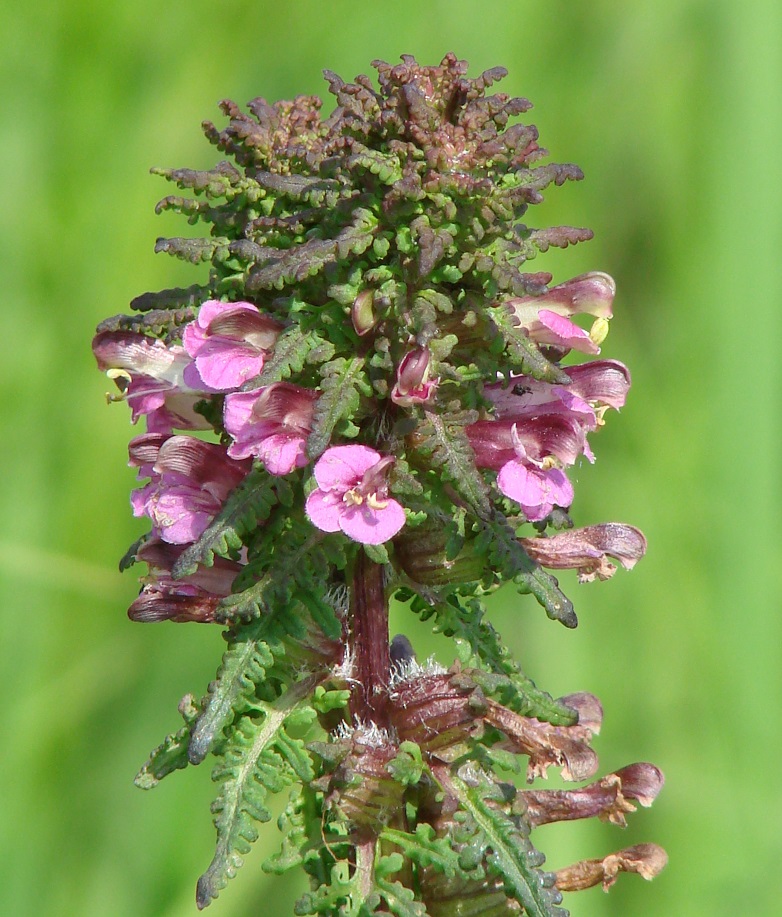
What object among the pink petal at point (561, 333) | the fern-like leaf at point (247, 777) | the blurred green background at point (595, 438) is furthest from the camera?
the blurred green background at point (595, 438)

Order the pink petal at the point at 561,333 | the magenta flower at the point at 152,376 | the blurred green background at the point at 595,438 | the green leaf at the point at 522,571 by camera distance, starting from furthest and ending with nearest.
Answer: the blurred green background at the point at 595,438 < the magenta flower at the point at 152,376 < the pink petal at the point at 561,333 < the green leaf at the point at 522,571

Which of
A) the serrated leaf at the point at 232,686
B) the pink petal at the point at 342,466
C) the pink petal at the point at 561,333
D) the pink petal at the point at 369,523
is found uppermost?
the pink petal at the point at 561,333

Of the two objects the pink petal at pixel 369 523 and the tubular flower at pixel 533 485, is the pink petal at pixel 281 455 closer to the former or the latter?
the pink petal at pixel 369 523

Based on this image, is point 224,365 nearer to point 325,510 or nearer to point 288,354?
point 288,354

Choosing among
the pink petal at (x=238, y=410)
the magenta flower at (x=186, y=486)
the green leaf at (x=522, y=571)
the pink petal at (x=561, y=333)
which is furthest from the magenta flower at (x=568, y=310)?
the magenta flower at (x=186, y=486)

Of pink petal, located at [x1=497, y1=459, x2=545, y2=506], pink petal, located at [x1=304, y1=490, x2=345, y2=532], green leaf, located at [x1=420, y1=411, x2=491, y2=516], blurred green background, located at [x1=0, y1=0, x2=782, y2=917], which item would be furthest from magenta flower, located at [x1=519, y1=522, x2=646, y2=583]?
blurred green background, located at [x1=0, y1=0, x2=782, y2=917]

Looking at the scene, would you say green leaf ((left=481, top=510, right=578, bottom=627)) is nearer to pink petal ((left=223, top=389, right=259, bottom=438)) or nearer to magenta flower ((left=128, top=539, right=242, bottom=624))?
pink petal ((left=223, top=389, right=259, bottom=438))

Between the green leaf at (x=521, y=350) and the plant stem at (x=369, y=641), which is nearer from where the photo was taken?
the green leaf at (x=521, y=350)

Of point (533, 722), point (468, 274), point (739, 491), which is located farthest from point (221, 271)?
point (739, 491)
